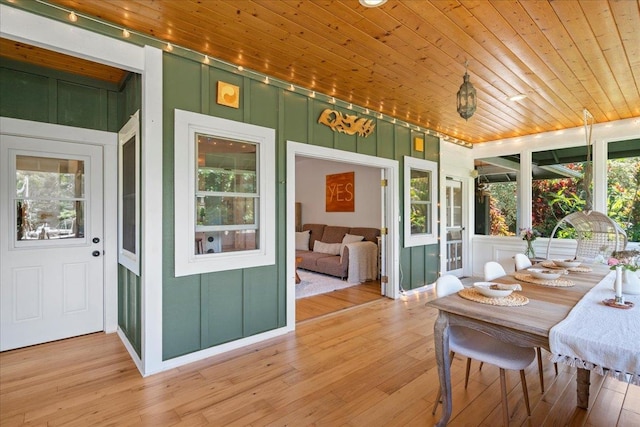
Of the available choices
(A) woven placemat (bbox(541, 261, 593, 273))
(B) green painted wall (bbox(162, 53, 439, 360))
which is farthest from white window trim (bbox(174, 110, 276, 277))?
(A) woven placemat (bbox(541, 261, 593, 273))

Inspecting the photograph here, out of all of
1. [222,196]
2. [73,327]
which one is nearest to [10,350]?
[73,327]

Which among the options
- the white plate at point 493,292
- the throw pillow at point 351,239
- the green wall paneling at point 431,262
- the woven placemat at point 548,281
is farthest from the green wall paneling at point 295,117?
the throw pillow at point 351,239

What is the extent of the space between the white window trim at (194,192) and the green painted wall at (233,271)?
5 centimetres

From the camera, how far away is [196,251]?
280cm

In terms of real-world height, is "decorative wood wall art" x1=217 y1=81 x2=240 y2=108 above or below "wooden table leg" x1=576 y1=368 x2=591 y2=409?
above

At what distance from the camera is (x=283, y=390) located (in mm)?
2348

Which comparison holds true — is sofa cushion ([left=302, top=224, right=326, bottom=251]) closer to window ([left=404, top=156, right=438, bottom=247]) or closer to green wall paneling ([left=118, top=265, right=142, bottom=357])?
window ([left=404, top=156, right=438, bottom=247])

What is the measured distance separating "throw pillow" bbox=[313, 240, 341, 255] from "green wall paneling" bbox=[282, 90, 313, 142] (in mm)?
3208

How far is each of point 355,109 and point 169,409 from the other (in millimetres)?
3603

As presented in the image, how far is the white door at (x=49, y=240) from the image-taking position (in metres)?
2.99

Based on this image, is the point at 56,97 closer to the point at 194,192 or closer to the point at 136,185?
the point at 136,185

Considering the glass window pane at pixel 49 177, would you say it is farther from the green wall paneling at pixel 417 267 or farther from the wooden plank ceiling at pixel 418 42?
the green wall paneling at pixel 417 267

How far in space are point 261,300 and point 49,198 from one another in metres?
2.29

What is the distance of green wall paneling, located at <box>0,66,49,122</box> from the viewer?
2.89m
